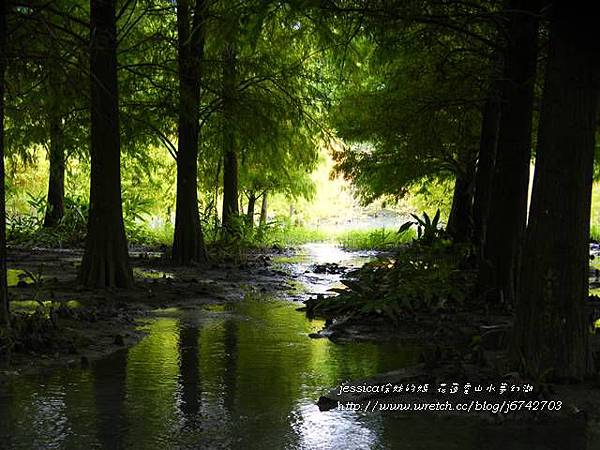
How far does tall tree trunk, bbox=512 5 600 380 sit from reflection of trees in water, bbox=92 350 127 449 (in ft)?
10.5

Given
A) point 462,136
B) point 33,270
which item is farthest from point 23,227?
point 462,136

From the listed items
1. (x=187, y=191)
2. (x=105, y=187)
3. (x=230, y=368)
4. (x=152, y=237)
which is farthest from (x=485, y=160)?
(x=152, y=237)

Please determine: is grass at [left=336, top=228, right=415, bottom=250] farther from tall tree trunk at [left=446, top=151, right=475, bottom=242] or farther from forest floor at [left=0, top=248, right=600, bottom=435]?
forest floor at [left=0, top=248, right=600, bottom=435]

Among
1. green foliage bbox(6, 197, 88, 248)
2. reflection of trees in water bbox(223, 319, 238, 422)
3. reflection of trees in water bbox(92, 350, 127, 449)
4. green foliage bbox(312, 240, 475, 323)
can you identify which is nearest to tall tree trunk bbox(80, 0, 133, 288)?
reflection of trees in water bbox(223, 319, 238, 422)

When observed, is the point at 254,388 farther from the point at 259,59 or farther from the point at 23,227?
the point at 23,227

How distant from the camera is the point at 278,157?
1839 centimetres

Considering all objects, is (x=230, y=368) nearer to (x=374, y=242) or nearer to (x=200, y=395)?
(x=200, y=395)

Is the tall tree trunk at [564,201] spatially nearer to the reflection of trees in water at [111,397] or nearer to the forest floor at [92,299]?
the reflection of trees in water at [111,397]

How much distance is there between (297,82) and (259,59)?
4.57ft

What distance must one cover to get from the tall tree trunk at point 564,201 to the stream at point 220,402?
3.29ft

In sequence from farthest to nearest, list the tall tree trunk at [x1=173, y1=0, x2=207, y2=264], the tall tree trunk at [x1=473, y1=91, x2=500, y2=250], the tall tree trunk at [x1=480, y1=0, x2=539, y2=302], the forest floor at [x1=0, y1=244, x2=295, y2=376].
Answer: the tall tree trunk at [x1=173, y1=0, x2=207, y2=264], the tall tree trunk at [x1=473, y1=91, x2=500, y2=250], the tall tree trunk at [x1=480, y1=0, x2=539, y2=302], the forest floor at [x1=0, y1=244, x2=295, y2=376]

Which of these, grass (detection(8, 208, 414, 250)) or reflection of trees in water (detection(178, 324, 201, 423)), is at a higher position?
grass (detection(8, 208, 414, 250))

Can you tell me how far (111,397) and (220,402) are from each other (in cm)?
87

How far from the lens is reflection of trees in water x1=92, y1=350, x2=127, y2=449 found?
14.4 ft
